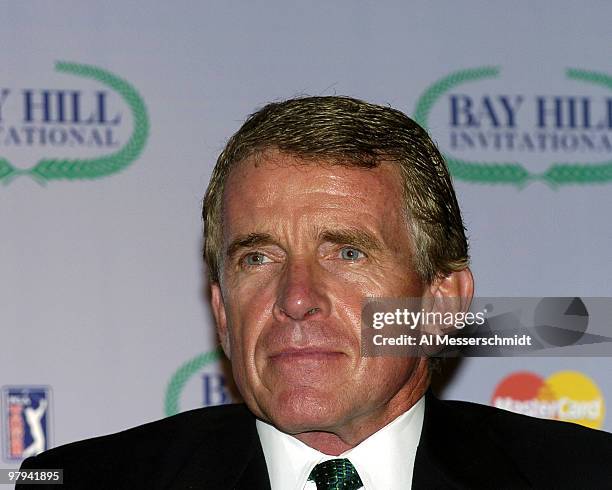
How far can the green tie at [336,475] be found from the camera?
238 centimetres

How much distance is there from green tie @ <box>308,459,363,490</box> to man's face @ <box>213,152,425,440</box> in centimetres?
8

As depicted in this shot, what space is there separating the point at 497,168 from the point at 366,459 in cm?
155

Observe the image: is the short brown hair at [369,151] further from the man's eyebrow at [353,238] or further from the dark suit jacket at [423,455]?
the dark suit jacket at [423,455]

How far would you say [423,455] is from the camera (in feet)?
8.16

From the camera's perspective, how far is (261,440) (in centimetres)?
257

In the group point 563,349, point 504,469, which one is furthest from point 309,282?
point 563,349

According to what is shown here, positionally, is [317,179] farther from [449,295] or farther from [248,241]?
[449,295]

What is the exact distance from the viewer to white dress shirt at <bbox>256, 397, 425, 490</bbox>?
2420 millimetres

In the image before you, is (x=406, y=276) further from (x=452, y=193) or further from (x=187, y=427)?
(x=187, y=427)

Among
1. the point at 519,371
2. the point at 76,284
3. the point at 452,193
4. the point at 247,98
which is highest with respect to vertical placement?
the point at 247,98

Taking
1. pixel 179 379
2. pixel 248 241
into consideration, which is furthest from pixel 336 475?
pixel 179 379

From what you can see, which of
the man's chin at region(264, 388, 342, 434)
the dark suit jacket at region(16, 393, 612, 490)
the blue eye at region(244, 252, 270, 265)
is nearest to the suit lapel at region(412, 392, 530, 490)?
the dark suit jacket at region(16, 393, 612, 490)

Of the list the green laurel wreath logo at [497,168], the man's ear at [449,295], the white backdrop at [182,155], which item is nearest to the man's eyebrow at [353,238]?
the man's ear at [449,295]

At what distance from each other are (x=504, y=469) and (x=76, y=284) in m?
1.55
